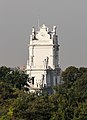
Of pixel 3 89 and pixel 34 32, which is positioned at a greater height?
pixel 34 32

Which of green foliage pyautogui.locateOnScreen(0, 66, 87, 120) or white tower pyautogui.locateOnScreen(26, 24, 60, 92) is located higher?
white tower pyautogui.locateOnScreen(26, 24, 60, 92)

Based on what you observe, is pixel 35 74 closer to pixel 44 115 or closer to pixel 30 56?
pixel 30 56

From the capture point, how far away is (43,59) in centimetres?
12719

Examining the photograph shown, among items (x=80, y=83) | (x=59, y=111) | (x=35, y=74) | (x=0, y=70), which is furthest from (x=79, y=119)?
(x=35, y=74)

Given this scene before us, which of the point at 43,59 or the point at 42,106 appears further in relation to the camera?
the point at 43,59

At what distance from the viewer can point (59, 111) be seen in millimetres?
79250

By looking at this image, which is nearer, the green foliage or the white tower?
the green foliage

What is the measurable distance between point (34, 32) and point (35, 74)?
22.0 ft

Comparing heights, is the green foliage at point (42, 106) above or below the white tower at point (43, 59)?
below

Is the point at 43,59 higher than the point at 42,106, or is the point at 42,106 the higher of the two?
the point at 43,59

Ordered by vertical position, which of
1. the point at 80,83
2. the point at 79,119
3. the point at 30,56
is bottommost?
the point at 79,119

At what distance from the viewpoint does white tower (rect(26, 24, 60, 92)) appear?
413ft

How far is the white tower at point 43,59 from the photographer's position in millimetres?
125938

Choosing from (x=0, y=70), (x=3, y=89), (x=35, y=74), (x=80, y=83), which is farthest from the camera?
(x=35, y=74)
